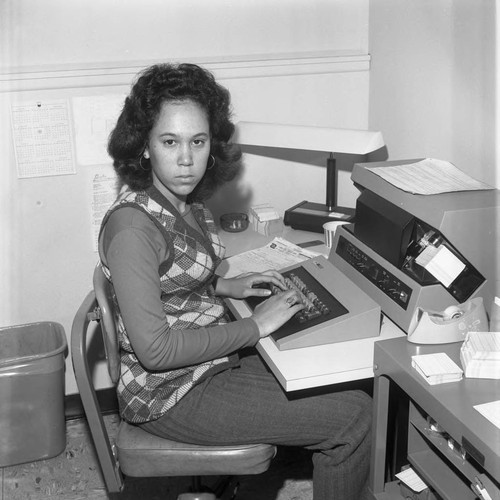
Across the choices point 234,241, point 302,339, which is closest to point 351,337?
point 302,339

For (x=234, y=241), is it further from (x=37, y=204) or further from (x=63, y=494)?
(x=63, y=494)

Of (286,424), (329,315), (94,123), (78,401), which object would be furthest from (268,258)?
(78,401)

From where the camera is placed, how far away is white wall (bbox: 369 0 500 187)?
1862mm

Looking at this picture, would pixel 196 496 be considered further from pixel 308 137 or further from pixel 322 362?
pixel 308 137

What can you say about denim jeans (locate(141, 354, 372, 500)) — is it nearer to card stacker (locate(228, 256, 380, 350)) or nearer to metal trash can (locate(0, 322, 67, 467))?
card stacker (locate(228, 256, 380, 350))

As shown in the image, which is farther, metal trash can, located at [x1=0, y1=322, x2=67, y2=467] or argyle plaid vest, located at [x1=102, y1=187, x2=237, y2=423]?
metal trash can, located at [x1=0, y1=322, x2=67, y2=467]

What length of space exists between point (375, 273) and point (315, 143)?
58 centimetres

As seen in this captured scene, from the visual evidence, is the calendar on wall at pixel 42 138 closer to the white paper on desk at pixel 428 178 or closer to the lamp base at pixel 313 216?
the lamp base at pixel 313 216

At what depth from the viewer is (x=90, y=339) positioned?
2543mm

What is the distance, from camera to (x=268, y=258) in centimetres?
210

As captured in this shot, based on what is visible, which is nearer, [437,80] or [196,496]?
[196,496]

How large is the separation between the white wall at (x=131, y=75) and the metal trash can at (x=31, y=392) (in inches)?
3.0

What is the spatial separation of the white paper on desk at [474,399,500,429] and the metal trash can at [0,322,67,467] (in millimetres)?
1431

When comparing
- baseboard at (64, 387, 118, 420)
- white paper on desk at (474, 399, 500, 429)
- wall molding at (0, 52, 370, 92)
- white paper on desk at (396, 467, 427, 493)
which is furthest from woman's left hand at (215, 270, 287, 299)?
baseboard at (64, 387, 118, 420)
